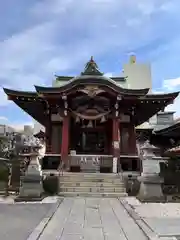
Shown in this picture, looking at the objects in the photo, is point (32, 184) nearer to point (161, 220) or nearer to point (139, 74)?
point (161, 220)

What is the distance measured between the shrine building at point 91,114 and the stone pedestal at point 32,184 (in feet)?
14.8

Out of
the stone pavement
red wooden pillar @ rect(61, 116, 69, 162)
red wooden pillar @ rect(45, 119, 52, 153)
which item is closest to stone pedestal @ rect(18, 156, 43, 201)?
red wooden pillar @ rect(61, 116, 69, 162)

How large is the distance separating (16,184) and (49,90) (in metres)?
6.44

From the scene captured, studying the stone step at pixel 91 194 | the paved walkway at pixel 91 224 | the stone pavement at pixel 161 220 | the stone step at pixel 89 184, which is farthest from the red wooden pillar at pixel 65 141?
the stone pavement at pixel 161 220

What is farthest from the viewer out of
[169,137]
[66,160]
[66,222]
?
[169,137]

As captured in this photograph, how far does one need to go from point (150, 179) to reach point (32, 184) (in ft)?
17.6

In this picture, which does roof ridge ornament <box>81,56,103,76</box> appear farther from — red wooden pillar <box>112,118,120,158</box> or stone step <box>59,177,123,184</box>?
stone step <box>59,177,123,184</box>

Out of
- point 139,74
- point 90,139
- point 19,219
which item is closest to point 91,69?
point 90,139

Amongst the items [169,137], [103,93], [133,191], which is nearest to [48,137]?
[103,93]

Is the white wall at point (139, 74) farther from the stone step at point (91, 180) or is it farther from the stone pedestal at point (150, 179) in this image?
the stone pedestal at point (150, 179)

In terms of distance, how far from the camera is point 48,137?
2073 cm

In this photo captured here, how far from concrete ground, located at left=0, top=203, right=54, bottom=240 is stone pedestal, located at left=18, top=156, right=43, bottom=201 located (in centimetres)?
146

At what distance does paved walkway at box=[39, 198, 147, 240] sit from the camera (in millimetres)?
6159

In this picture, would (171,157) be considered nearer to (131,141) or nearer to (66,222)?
(131,141)
